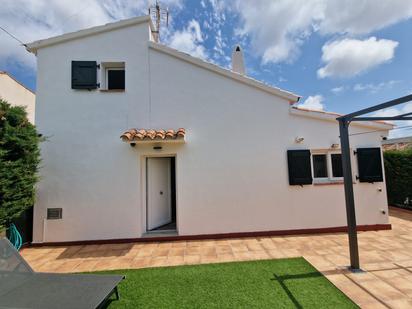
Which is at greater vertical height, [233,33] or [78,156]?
[233,33]

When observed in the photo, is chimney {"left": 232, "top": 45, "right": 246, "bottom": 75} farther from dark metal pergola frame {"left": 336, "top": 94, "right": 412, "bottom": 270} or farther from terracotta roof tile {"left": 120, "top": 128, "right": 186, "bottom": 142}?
dark metal pergola frame {"left": 336, "top": 94, "right": 412, "bottom": 270}

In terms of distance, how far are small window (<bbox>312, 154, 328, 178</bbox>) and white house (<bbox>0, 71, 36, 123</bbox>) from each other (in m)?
13.9

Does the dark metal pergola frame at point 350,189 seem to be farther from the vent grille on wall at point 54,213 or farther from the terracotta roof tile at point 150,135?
the vent grille on wall at point 54,213

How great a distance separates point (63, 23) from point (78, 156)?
5411 mm

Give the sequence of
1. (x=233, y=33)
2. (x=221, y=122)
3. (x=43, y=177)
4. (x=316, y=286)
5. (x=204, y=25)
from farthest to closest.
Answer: (x=233, y=33) < (x=204, y=25) < (x=221, y=122) < (x=43, y=177) < (x=316, y=286)

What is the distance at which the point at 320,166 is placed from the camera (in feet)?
28.5

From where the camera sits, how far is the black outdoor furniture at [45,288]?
10.9 feet

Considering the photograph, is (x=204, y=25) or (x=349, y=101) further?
(x=349, y=101)

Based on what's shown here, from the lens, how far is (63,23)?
27.4 feet

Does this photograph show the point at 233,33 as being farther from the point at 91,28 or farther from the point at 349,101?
the point at 349,101

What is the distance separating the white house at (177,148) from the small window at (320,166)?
15 centimetres

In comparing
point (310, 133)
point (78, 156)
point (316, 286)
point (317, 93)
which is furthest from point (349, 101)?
point (78, 156)

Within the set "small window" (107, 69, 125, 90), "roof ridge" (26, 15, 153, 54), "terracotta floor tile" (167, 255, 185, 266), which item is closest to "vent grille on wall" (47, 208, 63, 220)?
"terracotta floor tile" (167, 255, 185, 266)

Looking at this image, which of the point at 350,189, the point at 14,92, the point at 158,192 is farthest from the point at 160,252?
the point at 14,92
